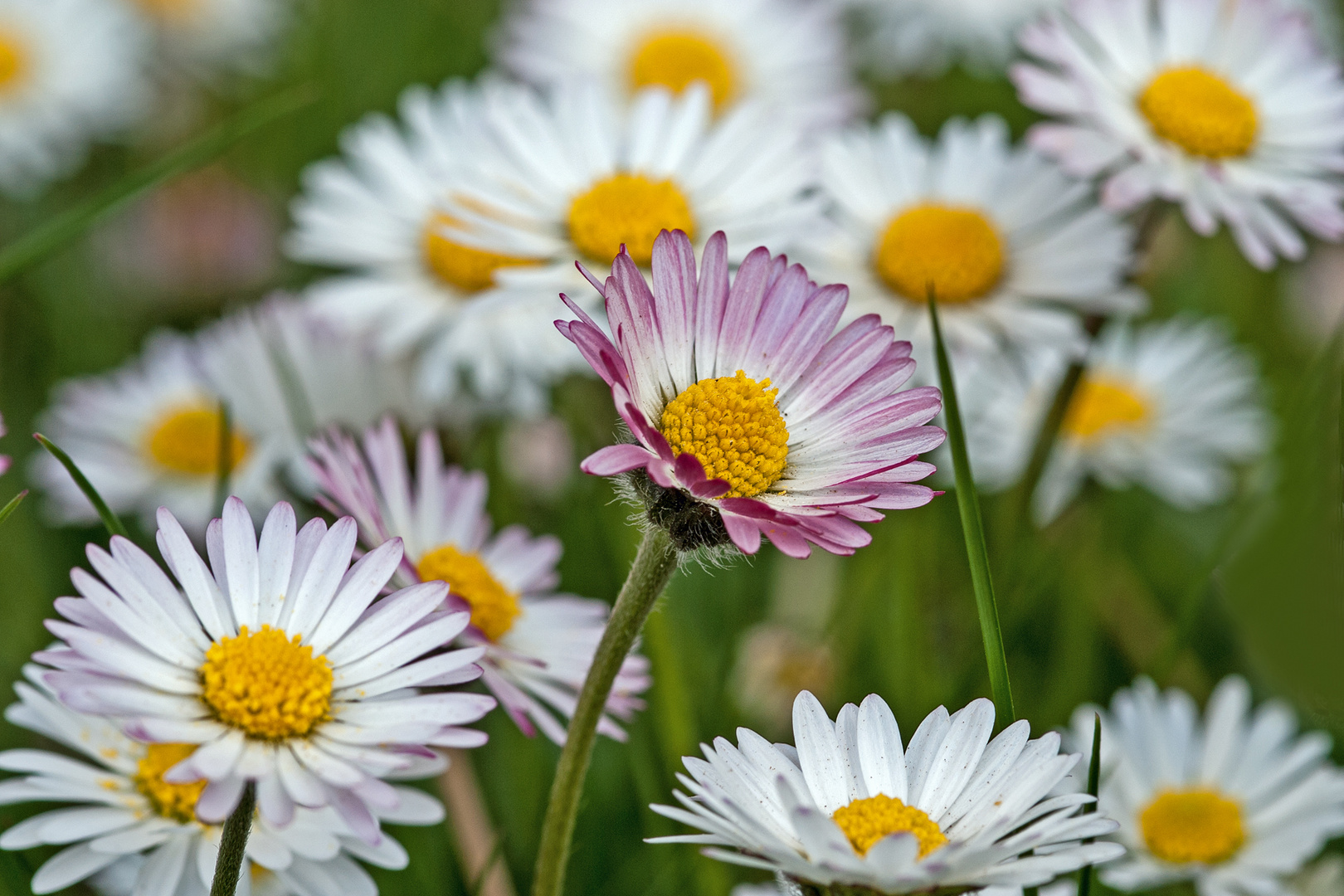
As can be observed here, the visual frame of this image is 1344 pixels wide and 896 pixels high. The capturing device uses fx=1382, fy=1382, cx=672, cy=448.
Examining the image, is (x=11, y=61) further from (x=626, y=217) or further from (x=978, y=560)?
(x=978, y=560)

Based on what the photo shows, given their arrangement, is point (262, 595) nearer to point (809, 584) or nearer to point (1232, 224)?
point (1232, 224)

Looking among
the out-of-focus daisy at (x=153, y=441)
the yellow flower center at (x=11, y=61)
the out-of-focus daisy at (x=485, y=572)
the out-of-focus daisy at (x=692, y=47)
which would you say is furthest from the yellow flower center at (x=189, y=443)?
the yellow flower center at (x=11, y=61)

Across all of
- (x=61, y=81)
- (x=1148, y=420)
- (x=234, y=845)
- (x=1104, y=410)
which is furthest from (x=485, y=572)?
(x=61, y=81)

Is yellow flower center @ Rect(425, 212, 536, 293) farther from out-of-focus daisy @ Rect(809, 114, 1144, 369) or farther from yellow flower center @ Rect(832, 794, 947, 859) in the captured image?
yellow flower center @ Rect(832, 794, 947, 859)

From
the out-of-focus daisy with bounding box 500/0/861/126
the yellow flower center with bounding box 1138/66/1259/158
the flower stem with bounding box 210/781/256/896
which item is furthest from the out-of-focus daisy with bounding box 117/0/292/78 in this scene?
the flower stem with bounding box 210/781/256/896

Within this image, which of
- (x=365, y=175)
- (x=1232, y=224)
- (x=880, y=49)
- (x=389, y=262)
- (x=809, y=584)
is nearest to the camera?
(x=1232, y=224)

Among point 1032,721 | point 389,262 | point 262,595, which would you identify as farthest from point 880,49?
point 262,595
